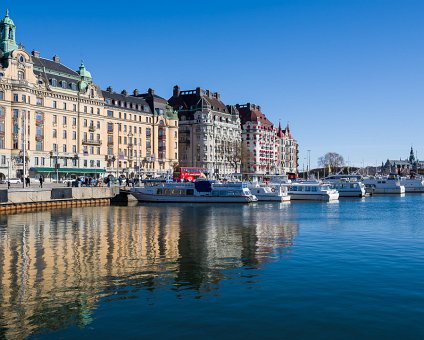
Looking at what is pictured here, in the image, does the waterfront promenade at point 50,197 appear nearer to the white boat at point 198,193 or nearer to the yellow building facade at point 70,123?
the white boat at point 198,193

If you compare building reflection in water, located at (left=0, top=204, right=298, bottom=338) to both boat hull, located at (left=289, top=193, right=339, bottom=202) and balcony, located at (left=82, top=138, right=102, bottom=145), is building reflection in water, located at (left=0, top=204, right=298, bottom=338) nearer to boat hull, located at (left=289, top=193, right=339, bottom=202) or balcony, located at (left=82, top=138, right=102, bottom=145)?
boat hull, located at (left=289, top=193, right=339, bottom=202)

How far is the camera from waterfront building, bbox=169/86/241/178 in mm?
176250

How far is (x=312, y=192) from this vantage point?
102562 millimetres

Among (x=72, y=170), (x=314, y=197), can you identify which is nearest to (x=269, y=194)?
(x=314, y=197)

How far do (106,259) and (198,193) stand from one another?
62196 millimetres

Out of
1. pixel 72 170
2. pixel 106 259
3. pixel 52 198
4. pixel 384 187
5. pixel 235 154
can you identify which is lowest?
pixel 106 259

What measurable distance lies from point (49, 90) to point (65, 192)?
43678 millimetres

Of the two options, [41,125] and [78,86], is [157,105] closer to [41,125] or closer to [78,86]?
[78,86]

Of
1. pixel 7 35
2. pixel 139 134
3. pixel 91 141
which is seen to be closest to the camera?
pixel 7 35

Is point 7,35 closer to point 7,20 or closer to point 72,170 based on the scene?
point 7,20

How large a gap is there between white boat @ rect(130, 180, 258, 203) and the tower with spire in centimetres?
4508

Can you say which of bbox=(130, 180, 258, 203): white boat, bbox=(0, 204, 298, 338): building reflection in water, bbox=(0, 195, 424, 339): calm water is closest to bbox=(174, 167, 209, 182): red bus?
bbox=(130, 180, 258, 203): white boat

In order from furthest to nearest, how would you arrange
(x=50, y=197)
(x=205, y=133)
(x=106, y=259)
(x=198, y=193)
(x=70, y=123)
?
(x=205, y=133), (x=70, y=123), (x=198, y=193), (x=50, y=197), (x=106, y=259)

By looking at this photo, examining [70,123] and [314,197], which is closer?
[314,197]
